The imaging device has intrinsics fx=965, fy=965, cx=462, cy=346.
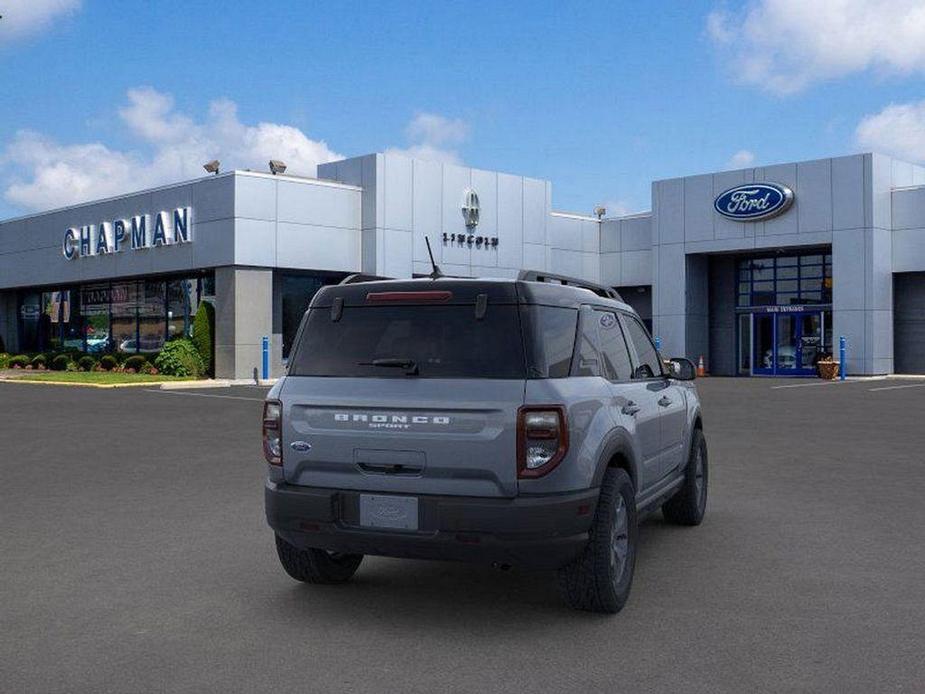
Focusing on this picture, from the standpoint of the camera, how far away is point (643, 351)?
23.2 ft

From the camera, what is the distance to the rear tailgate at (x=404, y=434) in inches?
193

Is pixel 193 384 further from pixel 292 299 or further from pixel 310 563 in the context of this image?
pixel 310 563

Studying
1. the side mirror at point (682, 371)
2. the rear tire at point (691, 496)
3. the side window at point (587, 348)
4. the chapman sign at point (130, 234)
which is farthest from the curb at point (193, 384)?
the side window at point (587, 348)

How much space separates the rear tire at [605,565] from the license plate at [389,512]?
94 centimetres

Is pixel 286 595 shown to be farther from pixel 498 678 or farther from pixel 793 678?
pixel 793 678

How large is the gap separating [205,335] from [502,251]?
11.7 metres

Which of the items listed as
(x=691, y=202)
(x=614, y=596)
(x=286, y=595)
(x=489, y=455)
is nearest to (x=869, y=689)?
(x=614, y=596)

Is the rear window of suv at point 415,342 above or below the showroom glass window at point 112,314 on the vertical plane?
below

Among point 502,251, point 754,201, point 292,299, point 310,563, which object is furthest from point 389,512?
point 754,201

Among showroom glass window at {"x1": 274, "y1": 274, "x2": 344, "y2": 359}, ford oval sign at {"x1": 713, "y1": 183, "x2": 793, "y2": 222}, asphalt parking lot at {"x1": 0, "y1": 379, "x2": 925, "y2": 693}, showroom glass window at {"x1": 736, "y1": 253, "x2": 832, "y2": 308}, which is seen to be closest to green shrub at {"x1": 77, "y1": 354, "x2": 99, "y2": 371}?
showroom glass window at {"x1": 274, "y1": 274, "x2": 344, "y2": 359}

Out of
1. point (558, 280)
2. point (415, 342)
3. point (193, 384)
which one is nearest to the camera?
point (415, 342)

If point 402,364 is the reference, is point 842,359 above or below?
below

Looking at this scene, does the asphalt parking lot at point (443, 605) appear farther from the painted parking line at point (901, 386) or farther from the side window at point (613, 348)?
the painted parking line at point (901, 386)

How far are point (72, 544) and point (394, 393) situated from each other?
139 inches
